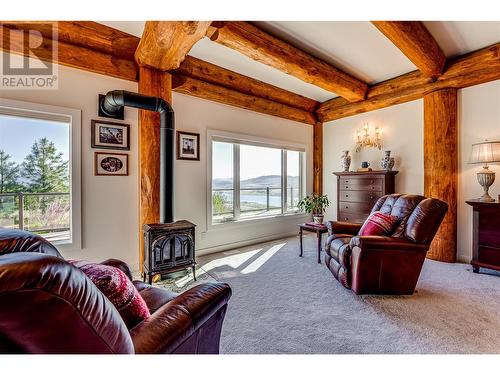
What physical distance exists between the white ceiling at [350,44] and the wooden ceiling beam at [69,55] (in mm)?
381

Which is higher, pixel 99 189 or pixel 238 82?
pixel 238 82

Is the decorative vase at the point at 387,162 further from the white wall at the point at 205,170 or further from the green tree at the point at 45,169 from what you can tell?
the green tree at the point at 45,169

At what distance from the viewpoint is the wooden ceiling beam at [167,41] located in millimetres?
2227

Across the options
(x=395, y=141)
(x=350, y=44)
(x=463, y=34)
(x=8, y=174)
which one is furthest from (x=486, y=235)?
(x=8, y=174)

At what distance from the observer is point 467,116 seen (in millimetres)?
3480

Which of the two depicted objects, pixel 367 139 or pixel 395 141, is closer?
pixel 395 141

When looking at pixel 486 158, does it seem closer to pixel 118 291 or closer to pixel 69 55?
pixel 118 291

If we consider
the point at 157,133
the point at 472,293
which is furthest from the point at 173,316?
the point at 472,293

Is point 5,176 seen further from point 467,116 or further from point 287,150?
point 467,116

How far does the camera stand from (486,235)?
2.98m

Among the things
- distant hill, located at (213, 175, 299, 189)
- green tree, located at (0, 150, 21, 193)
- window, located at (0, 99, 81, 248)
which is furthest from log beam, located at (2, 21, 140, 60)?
distant hill, located at (213, 175, 299, 189)

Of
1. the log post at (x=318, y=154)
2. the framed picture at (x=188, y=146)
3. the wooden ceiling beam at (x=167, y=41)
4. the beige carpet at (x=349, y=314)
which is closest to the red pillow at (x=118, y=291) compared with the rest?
the beige carpet at (x=349, y=314)

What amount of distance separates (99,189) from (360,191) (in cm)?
400

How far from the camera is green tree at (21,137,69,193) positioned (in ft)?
8.63
